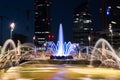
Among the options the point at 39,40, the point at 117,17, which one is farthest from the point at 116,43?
the point at 39,40

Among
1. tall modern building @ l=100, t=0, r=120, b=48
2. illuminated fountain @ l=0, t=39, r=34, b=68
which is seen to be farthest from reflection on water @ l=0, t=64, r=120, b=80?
tall modern building @ l=100, t=0, r=120, b=48

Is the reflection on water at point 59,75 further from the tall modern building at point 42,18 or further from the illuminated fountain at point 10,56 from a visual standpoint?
the tall modern building at point 42,18

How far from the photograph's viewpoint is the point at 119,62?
151ft

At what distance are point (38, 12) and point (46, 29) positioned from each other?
1002 centimetres

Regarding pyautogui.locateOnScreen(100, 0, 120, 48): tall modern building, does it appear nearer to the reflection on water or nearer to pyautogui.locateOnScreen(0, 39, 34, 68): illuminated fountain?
pyautogui.locateOnScreen(0, 39, 34, 68): illuminated fountain

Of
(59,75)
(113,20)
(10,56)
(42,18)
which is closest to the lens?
(59,75)

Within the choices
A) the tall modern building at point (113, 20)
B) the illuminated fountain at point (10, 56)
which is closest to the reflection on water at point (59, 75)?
the illuminated fountain at point (10, 56)

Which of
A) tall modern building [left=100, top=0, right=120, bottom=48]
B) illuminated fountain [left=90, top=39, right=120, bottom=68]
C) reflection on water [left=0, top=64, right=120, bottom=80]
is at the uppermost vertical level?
tall modern building [left=100, top=0, right=120, bottom=48]

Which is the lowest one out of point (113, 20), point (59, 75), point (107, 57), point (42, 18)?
point (59, 75)

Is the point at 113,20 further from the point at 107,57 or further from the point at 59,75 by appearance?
the point at 59,75

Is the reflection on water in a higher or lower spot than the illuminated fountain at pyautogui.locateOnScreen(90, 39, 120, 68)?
lower

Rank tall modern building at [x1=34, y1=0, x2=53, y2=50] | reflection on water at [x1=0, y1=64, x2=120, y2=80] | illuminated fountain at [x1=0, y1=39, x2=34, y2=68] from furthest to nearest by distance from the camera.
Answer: tall modern building at [x1=34, y1=0, x2=53, y2=50], illuminated fountain at [x1=0, y1=39, x2=34, y2=68], reflection on water at [x1=0, y1=64, x2=120, y2=80]

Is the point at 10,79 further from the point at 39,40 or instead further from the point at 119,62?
the point at 39,40

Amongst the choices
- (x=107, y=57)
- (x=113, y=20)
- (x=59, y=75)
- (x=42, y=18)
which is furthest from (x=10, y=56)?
(x=42, y=18)
